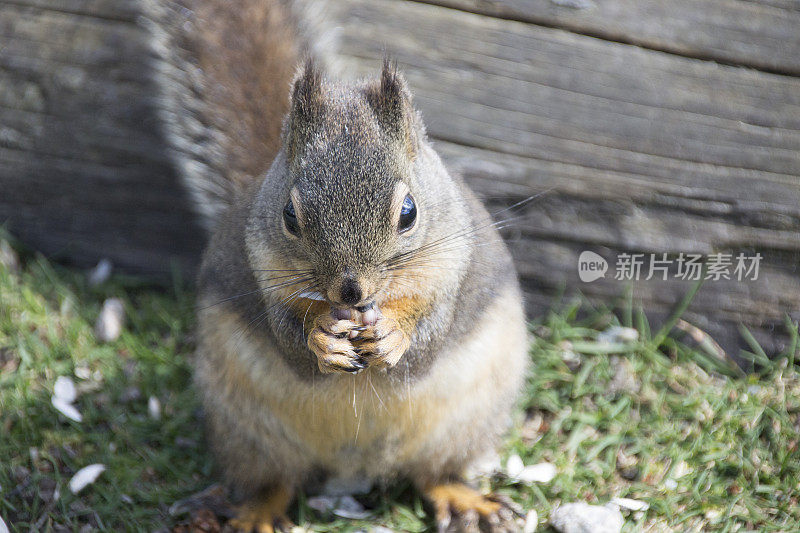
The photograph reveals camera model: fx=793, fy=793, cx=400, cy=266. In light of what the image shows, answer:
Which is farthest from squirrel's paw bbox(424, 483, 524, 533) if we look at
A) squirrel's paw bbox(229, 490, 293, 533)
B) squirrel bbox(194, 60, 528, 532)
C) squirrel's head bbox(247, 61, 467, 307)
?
squirrel's head bbox(247, 61, 467, 307)

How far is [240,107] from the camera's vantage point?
2053mm

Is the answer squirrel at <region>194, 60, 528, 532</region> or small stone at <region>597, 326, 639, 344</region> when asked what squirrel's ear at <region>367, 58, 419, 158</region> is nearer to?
squirrel at <region>194, 60, 528, 532</region>

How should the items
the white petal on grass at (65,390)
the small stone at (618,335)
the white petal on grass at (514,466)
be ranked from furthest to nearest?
1. the small stone at (618,335)
2. the white petal on grass at (65,390)
3. the white petal on grass at (514,466)

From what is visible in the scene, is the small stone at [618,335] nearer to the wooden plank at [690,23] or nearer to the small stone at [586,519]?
the small stone at [586,519]

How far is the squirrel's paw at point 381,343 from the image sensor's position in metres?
1.60

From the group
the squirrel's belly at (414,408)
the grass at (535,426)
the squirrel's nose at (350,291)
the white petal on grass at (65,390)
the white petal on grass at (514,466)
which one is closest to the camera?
the squirrel's nose at (350,291)

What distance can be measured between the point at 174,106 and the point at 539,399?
4.31ft

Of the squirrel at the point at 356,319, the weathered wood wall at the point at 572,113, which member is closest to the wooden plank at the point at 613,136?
the weathered wood wall at the point at 572,113

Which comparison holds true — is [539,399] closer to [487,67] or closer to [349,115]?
[487,67]

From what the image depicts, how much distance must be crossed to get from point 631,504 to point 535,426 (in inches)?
14.9

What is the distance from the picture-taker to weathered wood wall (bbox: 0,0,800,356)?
2123 mm

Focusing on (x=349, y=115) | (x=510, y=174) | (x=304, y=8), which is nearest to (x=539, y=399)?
(x=510, y=174)

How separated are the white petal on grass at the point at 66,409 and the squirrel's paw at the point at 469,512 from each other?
993mm

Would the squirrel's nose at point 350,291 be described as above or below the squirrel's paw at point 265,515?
above
